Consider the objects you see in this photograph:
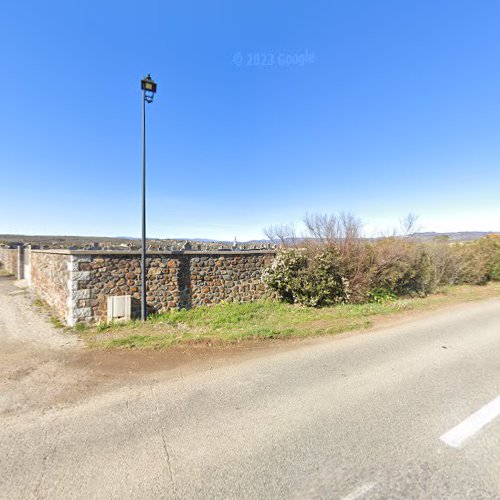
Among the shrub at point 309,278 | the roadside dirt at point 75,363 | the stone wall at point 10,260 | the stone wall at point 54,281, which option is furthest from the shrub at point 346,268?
the stone wall at point 10,260

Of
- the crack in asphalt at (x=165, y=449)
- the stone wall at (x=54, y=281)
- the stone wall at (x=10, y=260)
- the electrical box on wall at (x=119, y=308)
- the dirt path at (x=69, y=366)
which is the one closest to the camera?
the crack in asphalt at (x=165, y=449)

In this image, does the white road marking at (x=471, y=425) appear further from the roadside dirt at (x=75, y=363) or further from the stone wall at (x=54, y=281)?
the stone wall at (x=54, y=281)

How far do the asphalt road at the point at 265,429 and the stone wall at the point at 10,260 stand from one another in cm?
1908

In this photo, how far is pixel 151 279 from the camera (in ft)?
25.4

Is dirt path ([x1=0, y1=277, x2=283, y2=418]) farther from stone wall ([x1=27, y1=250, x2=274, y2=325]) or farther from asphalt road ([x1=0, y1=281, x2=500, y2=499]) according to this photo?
stone wall ([x1=27, y1=250, x2=274, y2=325])

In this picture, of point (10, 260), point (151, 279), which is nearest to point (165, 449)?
point (151, 279)

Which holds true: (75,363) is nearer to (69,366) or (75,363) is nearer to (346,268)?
(69,366)

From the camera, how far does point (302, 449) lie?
2.49 m

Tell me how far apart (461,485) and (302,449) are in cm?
127

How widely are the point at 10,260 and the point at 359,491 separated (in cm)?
2727

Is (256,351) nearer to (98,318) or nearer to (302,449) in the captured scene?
(302,449)

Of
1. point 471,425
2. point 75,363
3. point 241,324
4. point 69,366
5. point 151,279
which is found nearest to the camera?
point 471,425

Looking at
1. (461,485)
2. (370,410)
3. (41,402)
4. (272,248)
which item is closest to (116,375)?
(41,402)

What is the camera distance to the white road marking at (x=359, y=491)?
1986mm
